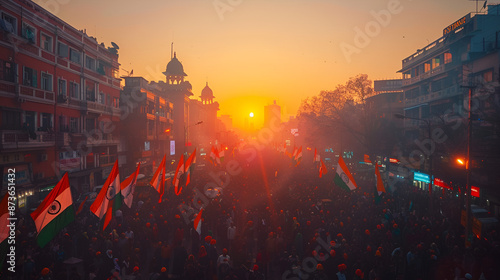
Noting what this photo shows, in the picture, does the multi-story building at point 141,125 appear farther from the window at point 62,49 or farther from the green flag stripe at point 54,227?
the green flag stripe at point 54,227

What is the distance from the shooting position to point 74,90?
2825 centimetres

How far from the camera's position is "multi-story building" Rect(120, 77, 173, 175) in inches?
1617

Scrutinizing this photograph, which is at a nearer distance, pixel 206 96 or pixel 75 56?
pixel 75 56

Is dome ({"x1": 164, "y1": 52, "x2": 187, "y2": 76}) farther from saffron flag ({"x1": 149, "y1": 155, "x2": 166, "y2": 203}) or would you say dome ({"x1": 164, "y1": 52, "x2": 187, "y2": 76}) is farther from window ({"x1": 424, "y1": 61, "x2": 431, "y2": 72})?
saffron flag ({"x1": 149, "y1": 155, "x2": 166, "y2": 203})

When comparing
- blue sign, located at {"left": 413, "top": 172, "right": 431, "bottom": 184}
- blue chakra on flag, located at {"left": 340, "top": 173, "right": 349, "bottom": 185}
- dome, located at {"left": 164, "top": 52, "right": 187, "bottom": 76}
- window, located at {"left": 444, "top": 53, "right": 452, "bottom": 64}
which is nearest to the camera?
blue chakra on flag, located at {"left": 340, "top": 173, "right": 349, "bottom": 185}

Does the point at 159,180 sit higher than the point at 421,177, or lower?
higher

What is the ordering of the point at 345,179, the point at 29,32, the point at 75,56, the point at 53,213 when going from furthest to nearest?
the point at 75,56
the point at 29,32
the point at 345,179
the point at 53,213

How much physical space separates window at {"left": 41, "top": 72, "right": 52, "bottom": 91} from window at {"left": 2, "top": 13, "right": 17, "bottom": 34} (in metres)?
3.58

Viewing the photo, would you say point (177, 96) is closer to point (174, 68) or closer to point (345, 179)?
point (174, 68)

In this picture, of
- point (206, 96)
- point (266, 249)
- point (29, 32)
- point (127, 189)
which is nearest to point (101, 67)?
point (29, 32)

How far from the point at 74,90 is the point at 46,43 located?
14.7 ft

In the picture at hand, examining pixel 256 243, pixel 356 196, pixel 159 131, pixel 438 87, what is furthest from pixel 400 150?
pixel 159 131

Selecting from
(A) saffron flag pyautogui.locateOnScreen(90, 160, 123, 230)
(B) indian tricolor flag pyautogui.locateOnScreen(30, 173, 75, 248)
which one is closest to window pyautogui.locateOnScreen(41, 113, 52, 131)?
(A) saffron flag pyautogui.locateOnScreen(90, 160, 123, 230)

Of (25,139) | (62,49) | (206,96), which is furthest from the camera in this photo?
(206,96)
